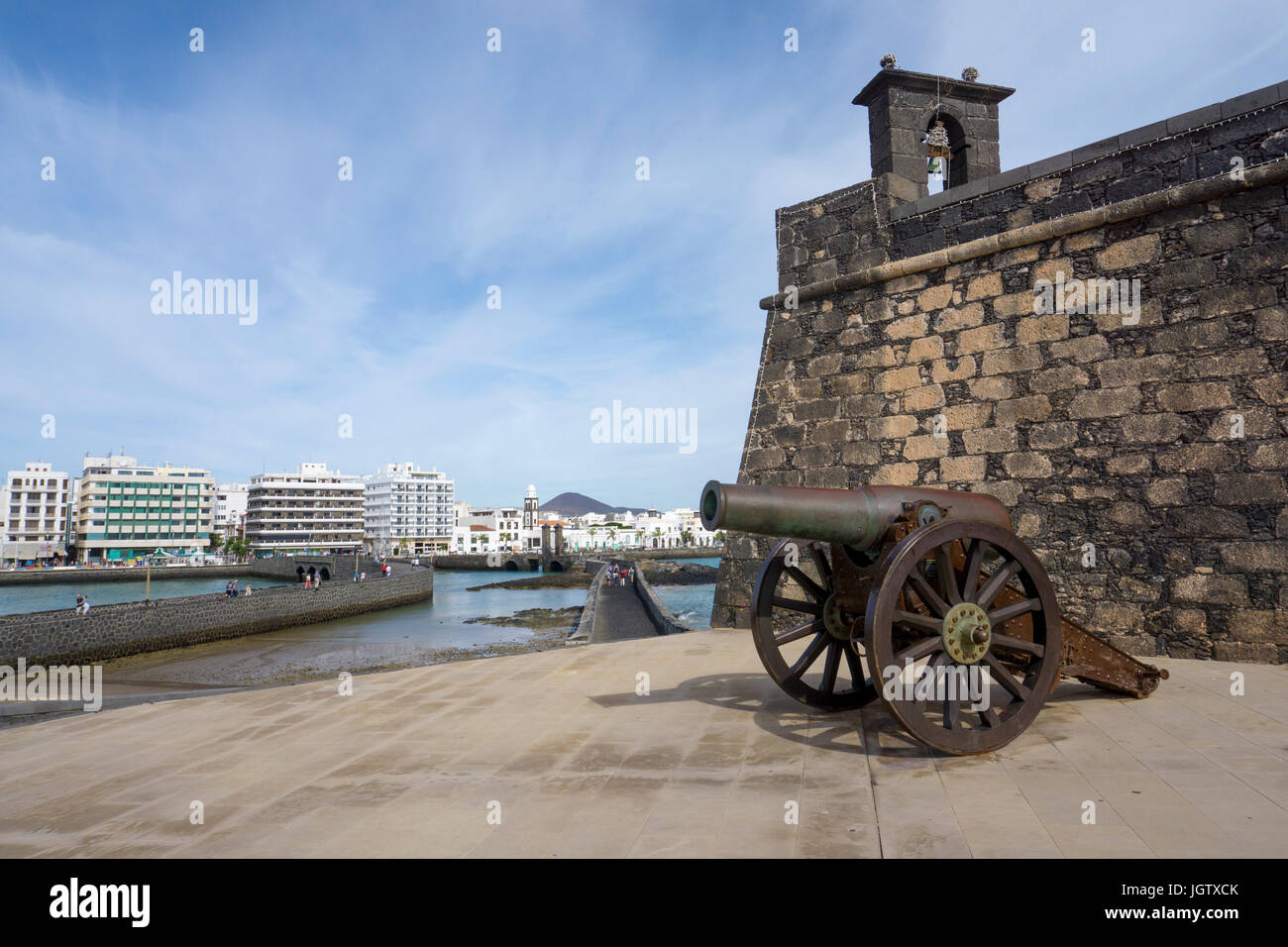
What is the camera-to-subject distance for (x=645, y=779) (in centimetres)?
317

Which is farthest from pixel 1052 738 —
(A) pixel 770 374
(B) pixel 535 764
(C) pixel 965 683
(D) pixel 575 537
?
(D) pixel 575 537

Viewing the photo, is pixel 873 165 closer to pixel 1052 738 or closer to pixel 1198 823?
pixel 1052 738

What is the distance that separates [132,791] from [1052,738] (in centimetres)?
428

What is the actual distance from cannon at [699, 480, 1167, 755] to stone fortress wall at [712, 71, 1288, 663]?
1936 mm

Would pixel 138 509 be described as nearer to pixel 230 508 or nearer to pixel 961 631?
pixel 230 508

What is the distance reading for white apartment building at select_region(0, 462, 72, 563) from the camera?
91.7 metres

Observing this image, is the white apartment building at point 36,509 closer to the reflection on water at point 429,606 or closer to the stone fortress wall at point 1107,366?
the reflection on water at point 429,606

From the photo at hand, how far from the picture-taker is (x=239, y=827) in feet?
9.06

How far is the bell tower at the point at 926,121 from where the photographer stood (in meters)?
7.89

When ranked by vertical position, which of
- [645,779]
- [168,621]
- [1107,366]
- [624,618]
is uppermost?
[1107,366]

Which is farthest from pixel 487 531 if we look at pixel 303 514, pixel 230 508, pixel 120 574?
pixel 120 574

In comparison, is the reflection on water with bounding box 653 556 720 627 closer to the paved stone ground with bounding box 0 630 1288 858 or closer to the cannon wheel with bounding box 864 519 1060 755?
the paved stone ground with bounding box 0 630 1288 858

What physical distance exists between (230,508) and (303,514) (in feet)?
114

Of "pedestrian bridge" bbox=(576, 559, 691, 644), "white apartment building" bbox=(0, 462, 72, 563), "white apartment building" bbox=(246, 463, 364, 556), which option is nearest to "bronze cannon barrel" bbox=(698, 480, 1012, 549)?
"pedestrian bridge" bbox=(576, 559, 691, 644)
